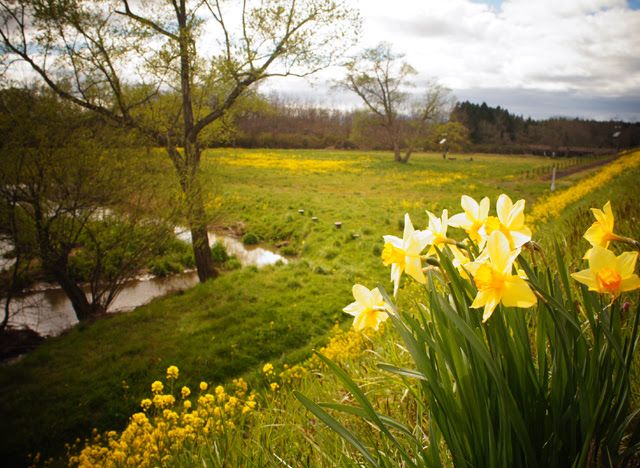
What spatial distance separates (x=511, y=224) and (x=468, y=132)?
68.1 m

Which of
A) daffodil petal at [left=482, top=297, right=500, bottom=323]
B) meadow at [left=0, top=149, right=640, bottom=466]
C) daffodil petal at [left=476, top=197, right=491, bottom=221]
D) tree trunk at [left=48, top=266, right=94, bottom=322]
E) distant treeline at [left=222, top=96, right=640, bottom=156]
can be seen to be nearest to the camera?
daffodil petal at [left=482, top=297, right=500, bottom=323]

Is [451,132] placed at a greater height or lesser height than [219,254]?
greater

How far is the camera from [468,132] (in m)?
61.2

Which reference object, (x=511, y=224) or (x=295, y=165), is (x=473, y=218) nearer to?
(x=511, y=224)

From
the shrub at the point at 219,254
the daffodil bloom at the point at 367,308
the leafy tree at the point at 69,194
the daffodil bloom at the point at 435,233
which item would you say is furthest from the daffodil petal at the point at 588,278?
the shrub at the point at 219,254

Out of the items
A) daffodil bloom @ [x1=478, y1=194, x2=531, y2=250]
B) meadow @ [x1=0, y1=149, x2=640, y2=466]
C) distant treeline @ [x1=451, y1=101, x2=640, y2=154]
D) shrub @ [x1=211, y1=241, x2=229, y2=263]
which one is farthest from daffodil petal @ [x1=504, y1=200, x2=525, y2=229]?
distant treeline @ [x1=451, y1=101, x2=640, y2=154]

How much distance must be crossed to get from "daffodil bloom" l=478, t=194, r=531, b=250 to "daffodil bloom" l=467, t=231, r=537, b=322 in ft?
0.30

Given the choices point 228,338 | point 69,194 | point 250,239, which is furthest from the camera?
point 250,239

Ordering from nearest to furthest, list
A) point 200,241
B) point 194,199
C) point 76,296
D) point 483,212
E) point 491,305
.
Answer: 1. point 491,305
2. point 483,212
3. point 76,296
4. point 194,199
5. point 200,241

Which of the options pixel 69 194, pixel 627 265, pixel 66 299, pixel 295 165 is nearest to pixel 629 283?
pixel 627 265

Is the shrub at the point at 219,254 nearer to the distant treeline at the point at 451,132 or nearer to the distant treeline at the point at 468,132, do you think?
the distant treeline at the point at 451,132

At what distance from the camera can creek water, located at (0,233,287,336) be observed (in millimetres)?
8070

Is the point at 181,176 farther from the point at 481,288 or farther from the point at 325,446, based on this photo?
the point at 481,288

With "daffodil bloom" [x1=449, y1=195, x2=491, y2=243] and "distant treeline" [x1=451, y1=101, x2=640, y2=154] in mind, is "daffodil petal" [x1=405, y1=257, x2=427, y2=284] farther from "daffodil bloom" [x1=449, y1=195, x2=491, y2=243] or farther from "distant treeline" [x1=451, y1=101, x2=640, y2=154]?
"distant treeline" [x1=451, y1=101, x2=640, y2=154]
